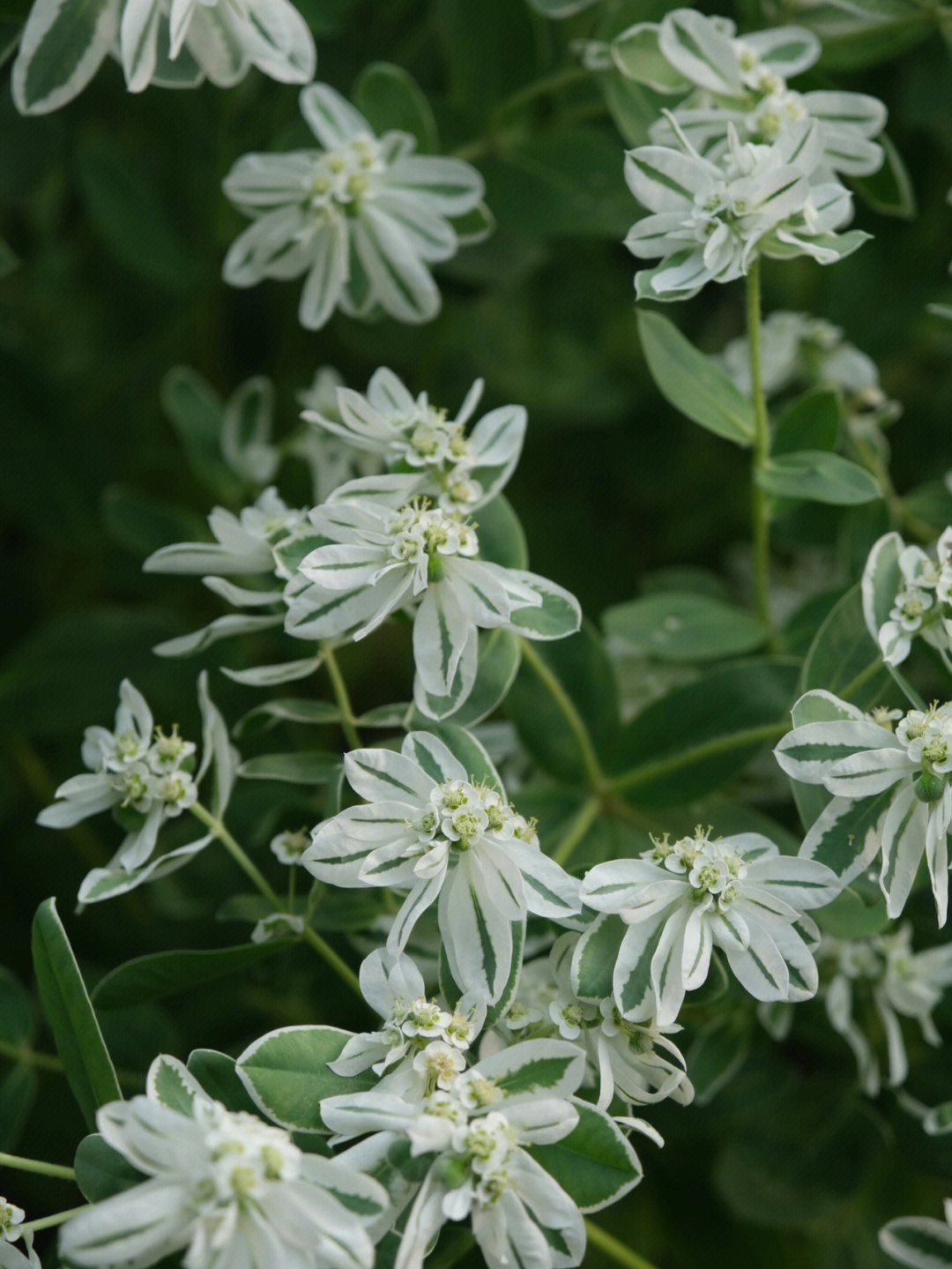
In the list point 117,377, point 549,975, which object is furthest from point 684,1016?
point 117,377

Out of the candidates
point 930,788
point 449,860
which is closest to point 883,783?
point 930,788

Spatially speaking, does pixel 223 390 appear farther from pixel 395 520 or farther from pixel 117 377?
pixel 395 520

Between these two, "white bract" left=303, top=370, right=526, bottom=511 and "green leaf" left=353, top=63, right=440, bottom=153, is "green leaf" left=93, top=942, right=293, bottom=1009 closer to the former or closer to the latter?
"white bract" left=303, top=370, right=526, bottom=511

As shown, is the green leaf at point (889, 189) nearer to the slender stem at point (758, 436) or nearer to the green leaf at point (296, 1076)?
the slender stem at point (758, 436)

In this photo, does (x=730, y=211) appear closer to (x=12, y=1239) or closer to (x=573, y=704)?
(x=573, y=704)

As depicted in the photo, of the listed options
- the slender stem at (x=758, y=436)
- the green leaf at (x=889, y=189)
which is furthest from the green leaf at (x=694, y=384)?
the green leaf at (x=889, y=189)

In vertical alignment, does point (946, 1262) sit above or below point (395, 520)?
below

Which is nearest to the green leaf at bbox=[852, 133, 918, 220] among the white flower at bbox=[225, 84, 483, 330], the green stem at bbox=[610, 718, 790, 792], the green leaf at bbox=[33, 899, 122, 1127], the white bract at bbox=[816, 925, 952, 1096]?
the white flower at bbox=[225, 84, 483, 330]
